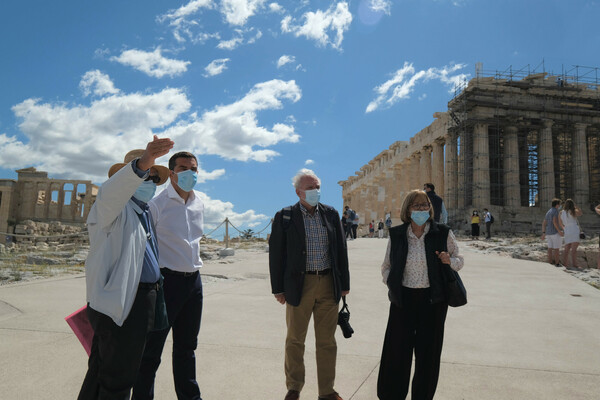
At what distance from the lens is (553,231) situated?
36.9 ft

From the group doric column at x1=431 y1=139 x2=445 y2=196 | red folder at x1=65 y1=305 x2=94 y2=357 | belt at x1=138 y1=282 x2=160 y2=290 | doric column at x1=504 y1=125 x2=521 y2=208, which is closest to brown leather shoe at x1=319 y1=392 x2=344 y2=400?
belt at x1=138 y1=282 x2=160 y2=290

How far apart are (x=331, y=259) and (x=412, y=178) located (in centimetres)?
3998

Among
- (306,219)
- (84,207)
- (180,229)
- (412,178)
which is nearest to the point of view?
(180,229)

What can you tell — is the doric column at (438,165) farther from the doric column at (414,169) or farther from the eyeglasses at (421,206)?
the eyeglasses at (421,206)

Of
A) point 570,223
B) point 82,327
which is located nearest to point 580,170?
point 570,223

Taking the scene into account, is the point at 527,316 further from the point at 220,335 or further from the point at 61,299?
the point at 61,299

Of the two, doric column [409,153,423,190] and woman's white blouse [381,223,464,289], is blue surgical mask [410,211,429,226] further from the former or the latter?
doric column [409,153,423,190]

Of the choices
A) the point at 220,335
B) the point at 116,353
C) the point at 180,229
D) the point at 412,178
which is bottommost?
the point at 220,335

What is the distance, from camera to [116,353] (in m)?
2.41

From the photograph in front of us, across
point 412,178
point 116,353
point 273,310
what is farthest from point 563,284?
point 412,178

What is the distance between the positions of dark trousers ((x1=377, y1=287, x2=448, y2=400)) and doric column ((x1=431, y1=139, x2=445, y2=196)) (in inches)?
1370

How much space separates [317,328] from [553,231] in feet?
33.2

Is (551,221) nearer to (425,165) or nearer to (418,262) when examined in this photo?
(418,262)

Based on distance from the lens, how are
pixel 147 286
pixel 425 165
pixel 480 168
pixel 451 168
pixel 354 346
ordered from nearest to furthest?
1. pixel 147 286
2. pixel 354 346
3. pixel 480 168
4. pixel 451 168
5. pixel 425 165
